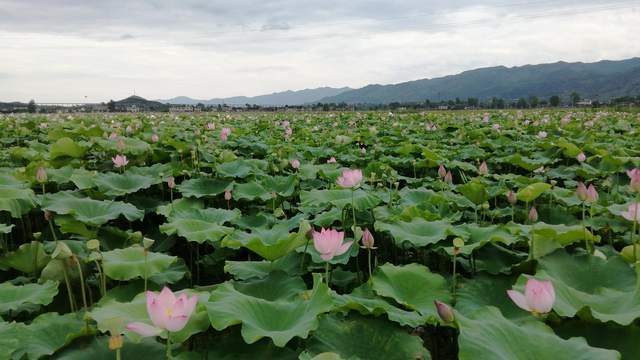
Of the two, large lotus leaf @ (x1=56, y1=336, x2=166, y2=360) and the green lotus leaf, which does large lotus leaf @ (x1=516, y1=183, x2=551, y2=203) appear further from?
large lotus leaf @ (x1=56, y1=336, x2=166, y2=360)

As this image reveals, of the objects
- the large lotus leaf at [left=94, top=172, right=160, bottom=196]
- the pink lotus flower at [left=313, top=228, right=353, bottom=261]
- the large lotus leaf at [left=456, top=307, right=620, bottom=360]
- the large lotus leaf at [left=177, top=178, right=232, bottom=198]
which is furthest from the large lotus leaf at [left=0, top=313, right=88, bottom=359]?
the large lotus leaf at [left=177, top=178, right=232, bottom=198]

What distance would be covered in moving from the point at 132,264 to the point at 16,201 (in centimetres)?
115

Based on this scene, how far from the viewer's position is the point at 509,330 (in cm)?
134

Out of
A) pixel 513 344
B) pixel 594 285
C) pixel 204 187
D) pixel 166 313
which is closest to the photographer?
pixel 166 313

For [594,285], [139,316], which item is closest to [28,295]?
[139,316]

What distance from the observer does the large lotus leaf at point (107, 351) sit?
1420 millimetres

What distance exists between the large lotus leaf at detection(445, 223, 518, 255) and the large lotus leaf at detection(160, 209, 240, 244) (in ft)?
3.36

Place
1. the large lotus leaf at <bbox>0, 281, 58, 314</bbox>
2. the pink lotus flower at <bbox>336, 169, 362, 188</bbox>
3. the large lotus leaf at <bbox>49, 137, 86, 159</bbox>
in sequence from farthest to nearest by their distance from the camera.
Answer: the large lotus leaf at <bbox>49, 137, 86, 159</bbox> → the pink lotus flower at <bbox>336, 169, 362, 188</bbox> → the large lotus leaf at <bbox>0, 281, 58, 314</bbox>

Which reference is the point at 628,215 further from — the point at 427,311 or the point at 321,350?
the point at 321,350

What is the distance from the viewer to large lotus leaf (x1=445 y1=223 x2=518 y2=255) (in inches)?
83.4

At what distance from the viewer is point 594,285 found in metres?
1.91

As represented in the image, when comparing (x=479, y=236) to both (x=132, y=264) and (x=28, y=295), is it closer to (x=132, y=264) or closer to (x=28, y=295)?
(x=132, y=264)

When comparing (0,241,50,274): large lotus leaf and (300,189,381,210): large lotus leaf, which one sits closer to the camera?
(0,241,50,274): large lotus leaf

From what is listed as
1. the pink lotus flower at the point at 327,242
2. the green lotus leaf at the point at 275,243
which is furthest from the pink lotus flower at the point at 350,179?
the pink lotus flower at the point at 327,242
